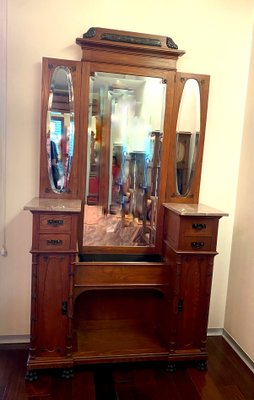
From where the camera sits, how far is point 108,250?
2.27m

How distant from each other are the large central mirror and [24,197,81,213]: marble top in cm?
18

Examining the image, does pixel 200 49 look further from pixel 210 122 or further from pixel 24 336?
pixel 24 336

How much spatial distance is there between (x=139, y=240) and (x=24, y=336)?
1066 mm

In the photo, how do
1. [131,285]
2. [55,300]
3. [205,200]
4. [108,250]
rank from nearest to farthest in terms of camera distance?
[55,300] < [131,285] < [108,250] < [205,200]

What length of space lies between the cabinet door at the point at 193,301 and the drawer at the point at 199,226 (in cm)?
15

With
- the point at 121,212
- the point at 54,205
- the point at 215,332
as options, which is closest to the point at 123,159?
the point at 121,212

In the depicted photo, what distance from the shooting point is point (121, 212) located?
2.31 meters

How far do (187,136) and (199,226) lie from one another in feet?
Answer: 2.25

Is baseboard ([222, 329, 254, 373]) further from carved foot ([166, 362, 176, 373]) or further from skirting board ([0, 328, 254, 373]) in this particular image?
carved foot ([166, 362, 176, 373])

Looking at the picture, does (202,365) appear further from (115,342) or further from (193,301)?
(115,342)

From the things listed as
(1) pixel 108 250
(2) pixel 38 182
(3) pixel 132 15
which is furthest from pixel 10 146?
(3) pixel 132 15

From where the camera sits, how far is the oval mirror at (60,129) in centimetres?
211

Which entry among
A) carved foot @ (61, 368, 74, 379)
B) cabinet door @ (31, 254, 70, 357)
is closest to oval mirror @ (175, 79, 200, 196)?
cabinet door @ (31, 254, 70, 357)

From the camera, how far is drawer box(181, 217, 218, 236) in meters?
2.01
